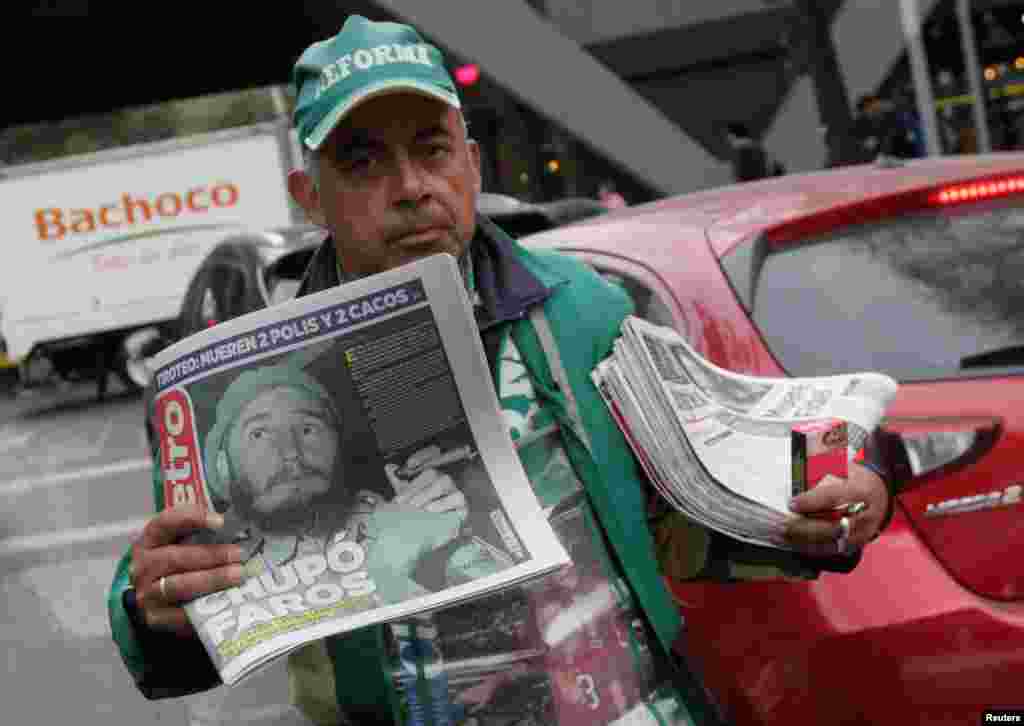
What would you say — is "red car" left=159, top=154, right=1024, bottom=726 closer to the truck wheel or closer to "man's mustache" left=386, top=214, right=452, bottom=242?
"man's mustache" left=386, top=214, right=452, bottom=242

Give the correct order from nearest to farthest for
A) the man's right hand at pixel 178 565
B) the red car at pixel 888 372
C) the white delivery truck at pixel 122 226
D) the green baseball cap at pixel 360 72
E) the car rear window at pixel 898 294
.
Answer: the man's right hand at pixel 178 565 → the green baseball cap at pixel 360 72 → the red car at pixel 888 372 → the car rear window at pixel 898 294 → the white delivery truck at pixel 122 226

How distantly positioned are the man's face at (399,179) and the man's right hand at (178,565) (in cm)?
43

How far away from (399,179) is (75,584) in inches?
254

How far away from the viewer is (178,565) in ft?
6.02

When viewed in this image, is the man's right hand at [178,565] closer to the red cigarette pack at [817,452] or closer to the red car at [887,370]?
the red cigarette pack at [817,452]

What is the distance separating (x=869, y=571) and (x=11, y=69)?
2879 centimetres

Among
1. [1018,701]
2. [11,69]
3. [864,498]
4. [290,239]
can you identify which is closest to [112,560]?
[290,239]

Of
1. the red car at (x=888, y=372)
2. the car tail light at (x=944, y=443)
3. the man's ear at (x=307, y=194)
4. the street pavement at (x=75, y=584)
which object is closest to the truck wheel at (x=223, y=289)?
the street pavement at (x=75, y=584)

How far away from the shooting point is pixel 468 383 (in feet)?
6.16

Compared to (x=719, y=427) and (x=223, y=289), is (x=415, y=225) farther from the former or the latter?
(x=223, y=289)

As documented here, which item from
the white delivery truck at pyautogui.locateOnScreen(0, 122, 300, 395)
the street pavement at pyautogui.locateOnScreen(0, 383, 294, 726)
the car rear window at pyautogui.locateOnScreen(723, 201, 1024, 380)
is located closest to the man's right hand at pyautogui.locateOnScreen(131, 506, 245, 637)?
the car rear window at pyautogui.locateOnScreen(723, 201, 1024, 380)

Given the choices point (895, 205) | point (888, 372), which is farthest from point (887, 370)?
point (895, 205)

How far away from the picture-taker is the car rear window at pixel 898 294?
3107 millimetres

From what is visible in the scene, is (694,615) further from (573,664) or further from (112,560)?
(112,560)
